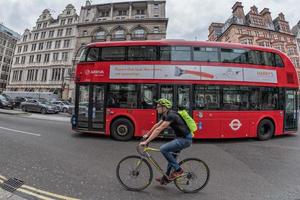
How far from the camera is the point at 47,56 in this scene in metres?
52.9

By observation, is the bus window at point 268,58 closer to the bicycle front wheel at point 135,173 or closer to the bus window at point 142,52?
the bus window at point 142,52

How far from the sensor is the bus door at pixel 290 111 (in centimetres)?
994

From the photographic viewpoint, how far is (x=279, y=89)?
963 cm

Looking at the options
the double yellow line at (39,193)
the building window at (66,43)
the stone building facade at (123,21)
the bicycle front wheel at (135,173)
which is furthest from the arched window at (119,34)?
the double yellow line at (39,193)

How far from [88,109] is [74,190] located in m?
5.57

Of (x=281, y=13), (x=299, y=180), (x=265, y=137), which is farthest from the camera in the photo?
(x=281, y=13)

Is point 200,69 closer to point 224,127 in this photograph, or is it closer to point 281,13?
point 224,127

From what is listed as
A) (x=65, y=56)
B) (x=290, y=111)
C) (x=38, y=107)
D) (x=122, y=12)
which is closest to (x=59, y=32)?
(x=65, y=56)

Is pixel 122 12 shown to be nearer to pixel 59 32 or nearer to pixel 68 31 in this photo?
pixel 68 31

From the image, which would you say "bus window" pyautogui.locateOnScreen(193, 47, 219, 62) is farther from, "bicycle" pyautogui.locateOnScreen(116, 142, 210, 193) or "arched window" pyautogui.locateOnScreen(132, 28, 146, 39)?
"arched window" pyautogui.locateOnScreen(132, 28, 146, 39)

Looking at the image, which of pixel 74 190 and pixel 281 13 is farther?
pixel 281 13

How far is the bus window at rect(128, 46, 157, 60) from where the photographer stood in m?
8.95

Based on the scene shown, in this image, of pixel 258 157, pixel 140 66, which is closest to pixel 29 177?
pixel 140 66

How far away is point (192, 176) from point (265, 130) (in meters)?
7.64
